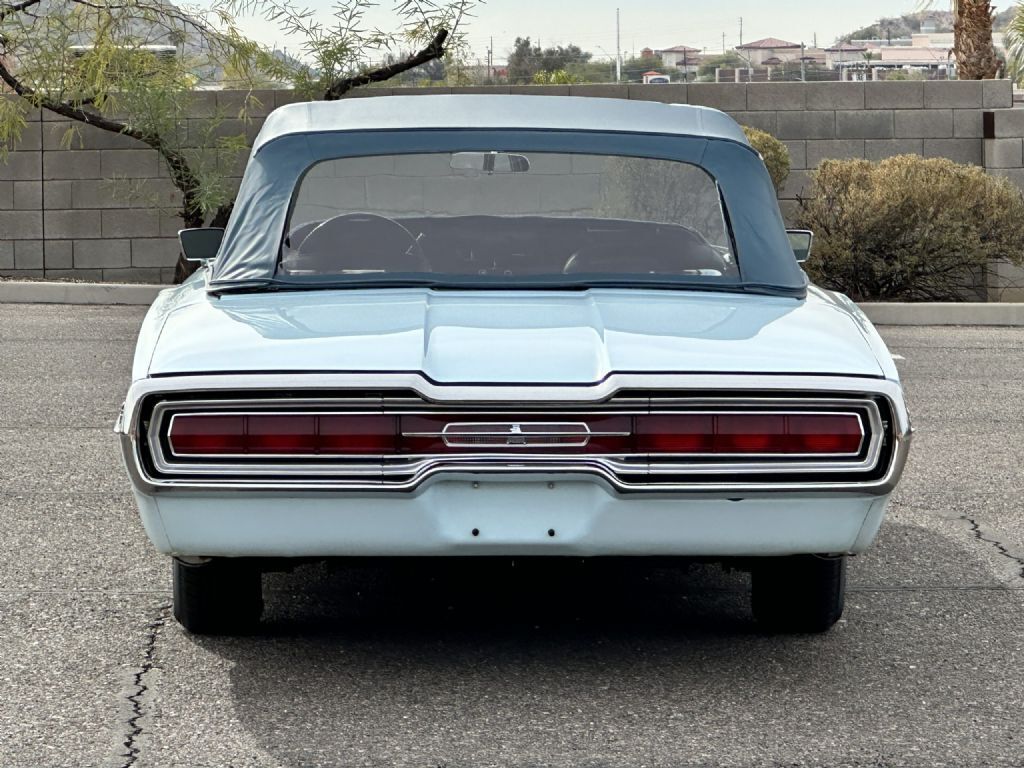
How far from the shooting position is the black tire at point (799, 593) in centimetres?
487

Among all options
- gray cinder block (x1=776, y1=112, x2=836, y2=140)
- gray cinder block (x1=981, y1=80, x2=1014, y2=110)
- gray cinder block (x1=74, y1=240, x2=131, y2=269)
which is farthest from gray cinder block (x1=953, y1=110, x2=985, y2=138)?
gray cinder block (x1=74, y1=240, x2=131, y2=269)

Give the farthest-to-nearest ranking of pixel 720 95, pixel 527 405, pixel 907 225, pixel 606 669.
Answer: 1. pixel 720 95
2. pixel 907 225
3. pixel 606 669
4. pixel 527 405

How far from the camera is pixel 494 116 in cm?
550

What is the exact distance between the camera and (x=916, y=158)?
54.1ft

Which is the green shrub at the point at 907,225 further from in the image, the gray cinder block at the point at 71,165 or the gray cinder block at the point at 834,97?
the gray cinder block at the point at 71,165

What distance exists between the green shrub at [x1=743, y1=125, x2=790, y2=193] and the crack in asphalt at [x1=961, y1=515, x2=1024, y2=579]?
33.9 ft

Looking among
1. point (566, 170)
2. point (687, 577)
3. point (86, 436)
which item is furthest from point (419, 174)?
point (687, 577)

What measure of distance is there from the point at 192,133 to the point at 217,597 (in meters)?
13.6

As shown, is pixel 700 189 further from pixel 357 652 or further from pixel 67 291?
pixel 357 652

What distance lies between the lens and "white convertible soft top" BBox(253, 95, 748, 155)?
5430 mm

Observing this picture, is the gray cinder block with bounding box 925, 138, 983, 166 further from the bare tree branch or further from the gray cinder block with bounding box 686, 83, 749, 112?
the bare tree branch

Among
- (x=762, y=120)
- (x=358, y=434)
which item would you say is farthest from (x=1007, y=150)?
(x=358, y=434)

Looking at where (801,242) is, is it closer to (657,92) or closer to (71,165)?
(657,92)

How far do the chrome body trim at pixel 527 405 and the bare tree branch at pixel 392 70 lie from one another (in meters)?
14.0
